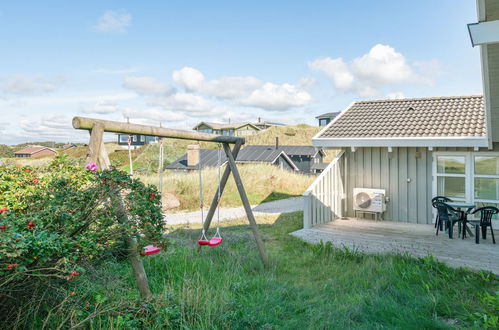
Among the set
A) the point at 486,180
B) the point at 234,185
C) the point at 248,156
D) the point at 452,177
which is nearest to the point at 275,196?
the point at 234,185

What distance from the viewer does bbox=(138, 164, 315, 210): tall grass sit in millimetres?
14523

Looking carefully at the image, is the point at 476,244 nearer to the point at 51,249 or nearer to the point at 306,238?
the point at 306,238

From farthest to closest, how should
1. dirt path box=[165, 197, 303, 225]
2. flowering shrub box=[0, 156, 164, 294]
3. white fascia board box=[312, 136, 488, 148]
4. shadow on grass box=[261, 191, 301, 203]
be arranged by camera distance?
shadow on grass box=[261, 191, 301, 203], dirt path box=[165, 197, 303, 225], white fascia board box=[312, 136, 488, 148], flowering shrub box=[0, 156, 164, 294]

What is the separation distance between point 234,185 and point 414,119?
328 inches

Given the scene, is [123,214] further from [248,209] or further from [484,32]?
[484,32]

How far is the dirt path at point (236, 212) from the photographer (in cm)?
1152

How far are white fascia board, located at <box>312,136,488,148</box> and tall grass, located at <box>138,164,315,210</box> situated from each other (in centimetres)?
592

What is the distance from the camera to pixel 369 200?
9.92m

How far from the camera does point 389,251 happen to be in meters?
6.76

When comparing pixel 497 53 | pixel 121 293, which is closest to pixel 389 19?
pixel 497 53

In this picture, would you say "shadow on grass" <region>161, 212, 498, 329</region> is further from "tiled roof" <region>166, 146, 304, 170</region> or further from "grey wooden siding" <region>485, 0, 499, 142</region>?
"tiled roof" <region>166, 146, 304, 170</region>

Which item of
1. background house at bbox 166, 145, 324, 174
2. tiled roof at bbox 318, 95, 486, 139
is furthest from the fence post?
background house at bbox 166, 145, 324, 174

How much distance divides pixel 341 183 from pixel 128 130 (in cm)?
729

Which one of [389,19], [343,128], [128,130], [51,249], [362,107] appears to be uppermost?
[389,19]
